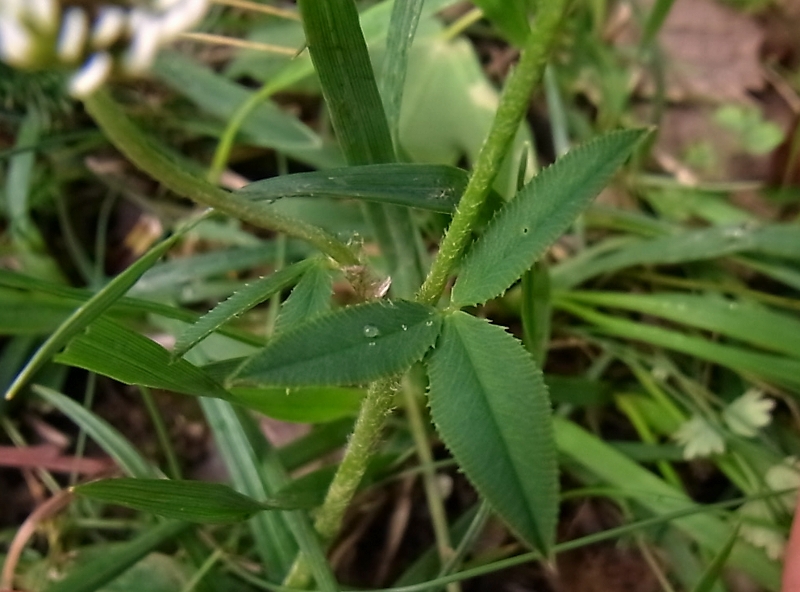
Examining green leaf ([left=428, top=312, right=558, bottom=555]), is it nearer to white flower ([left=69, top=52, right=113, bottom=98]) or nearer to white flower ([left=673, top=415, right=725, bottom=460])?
white flower ([left=69, top=52, right=113, bottom=98])

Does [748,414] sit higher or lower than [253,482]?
lower

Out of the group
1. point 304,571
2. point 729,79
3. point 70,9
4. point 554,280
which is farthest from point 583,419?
point 70,9

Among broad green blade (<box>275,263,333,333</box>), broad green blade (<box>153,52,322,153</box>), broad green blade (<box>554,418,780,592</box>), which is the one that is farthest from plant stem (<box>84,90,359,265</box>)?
broad green blade (<box>153,52,322,153</box>)

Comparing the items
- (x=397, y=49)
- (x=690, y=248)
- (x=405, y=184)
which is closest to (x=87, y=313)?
(x=405, y=184)

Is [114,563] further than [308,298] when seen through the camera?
Yes

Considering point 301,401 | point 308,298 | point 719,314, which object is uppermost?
point 308,298

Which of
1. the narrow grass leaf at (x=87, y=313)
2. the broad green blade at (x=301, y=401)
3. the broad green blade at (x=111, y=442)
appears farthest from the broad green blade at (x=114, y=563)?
the narrow grass leaf at (x=87, y=313)

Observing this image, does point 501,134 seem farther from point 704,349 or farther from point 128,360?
point 704,349
